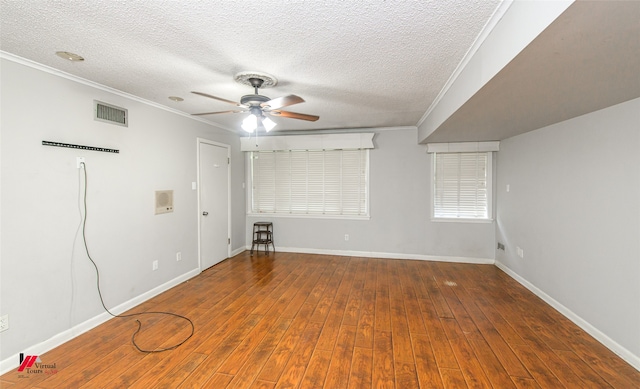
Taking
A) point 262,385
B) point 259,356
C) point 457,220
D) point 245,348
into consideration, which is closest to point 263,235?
point 245,348

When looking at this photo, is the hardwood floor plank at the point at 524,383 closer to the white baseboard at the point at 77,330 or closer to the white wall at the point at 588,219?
the white wall at the point at 588,219

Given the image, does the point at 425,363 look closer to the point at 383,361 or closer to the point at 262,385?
the point at 383,361

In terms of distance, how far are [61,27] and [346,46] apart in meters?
1.85

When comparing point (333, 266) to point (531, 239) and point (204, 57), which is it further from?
point (204, 57)

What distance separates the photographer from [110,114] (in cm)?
288

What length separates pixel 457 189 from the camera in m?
4.80

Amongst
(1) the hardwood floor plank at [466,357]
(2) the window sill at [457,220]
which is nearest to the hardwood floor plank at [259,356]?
(1) the hardwood floor plank at [466,357]

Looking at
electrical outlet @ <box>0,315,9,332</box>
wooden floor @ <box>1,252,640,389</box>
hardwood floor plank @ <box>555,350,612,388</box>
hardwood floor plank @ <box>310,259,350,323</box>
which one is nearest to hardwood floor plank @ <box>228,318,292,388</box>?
wooden floor @ <box>1,252,640,389</box>

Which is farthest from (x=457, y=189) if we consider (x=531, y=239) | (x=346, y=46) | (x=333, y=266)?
(x=346, y=46)

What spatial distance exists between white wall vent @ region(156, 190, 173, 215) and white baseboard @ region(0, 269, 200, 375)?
98cm

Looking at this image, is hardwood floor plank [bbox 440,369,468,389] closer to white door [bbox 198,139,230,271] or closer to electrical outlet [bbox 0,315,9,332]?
electrical outlet [bbox 0,315,9,332]

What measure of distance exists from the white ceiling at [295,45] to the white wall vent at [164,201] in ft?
4.14

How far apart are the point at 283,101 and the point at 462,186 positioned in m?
3.78

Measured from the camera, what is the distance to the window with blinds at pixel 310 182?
5.20 m
